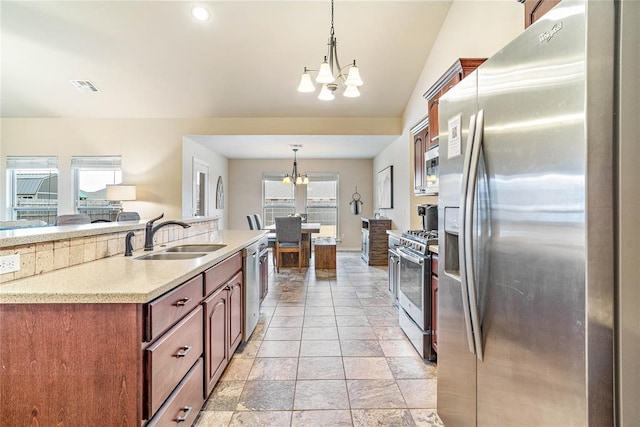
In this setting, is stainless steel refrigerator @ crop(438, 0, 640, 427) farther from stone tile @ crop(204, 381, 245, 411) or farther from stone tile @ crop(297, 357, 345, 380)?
stone tile @ crop(204, 381, 245, 411)

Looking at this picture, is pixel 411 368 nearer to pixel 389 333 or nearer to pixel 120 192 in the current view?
pixel 389 333

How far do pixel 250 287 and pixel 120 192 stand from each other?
3.79 meters

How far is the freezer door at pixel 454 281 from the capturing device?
4.27ft

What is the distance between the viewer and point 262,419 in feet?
5.71

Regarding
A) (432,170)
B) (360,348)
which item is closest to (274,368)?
(360,348)

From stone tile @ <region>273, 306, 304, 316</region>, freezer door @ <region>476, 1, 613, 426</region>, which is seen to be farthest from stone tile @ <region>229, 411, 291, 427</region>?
stone tile @ <region>273, 306, 304, 316</region>

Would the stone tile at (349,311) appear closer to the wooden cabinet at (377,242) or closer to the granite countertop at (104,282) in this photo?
the granite countertop at (104,282)

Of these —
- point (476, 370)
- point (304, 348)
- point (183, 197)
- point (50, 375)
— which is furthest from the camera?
point (183, 197)

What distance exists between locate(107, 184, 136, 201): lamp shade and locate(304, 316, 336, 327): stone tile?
12.7 feet

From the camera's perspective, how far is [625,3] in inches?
30.1

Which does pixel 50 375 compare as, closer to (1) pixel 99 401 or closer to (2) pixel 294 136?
(1) pixel 99 401

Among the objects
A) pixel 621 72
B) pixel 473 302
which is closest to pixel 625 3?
pixel 621 72

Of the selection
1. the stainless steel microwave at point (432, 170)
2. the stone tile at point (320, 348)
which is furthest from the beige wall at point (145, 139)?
the stone tile at point (320, 348)

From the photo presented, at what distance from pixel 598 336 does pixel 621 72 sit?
65 centimetres
